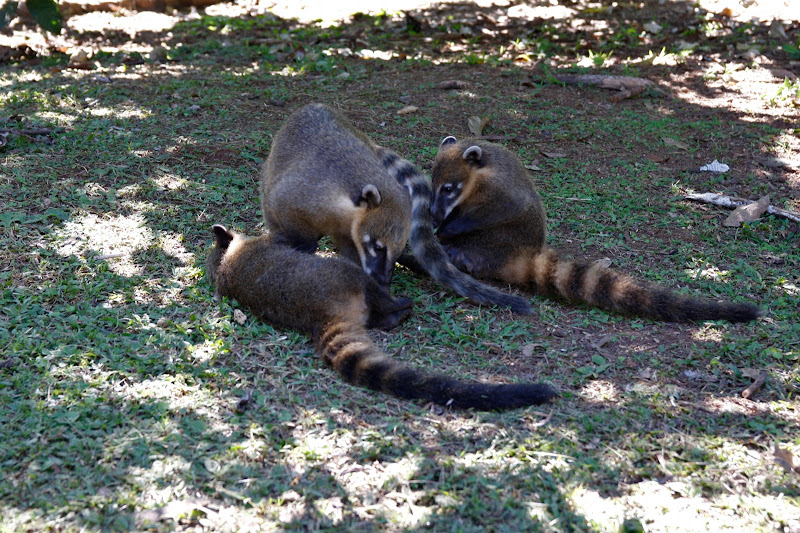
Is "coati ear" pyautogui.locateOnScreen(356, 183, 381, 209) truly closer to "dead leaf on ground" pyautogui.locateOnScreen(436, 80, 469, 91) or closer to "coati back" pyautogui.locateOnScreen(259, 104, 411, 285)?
"coati back" pyautogui.locateOnScreen(259, 104, 411, 285)

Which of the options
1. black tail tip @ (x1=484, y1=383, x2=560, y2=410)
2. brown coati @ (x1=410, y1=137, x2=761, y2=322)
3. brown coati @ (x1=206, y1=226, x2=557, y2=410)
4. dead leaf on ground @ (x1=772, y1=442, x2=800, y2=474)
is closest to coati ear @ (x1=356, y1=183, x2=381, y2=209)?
brown coati @ (x1=206, y1=226, x2=557, y2=410)

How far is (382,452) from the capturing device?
3.17 m

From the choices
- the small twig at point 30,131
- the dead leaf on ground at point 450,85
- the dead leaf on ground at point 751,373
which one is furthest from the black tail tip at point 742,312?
the small twig at point 30,131

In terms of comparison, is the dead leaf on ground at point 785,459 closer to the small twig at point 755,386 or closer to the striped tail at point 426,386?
the small twig at point 755,386

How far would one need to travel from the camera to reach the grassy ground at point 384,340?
2.92m

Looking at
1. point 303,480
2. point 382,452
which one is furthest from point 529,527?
point 303,480

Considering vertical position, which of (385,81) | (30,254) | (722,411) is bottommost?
(722,411)

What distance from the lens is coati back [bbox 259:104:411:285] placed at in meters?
4.82

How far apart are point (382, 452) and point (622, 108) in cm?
581

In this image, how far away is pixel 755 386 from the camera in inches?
146

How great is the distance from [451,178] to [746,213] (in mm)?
2358

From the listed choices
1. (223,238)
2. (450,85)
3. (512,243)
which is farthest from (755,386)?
(450,85)

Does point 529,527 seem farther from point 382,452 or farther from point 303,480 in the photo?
point 303,480

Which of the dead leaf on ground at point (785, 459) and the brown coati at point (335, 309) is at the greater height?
the brown coati at point (335, 309)
